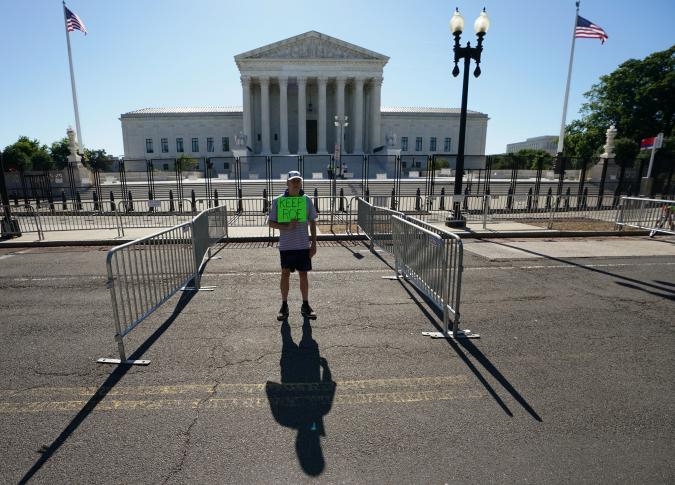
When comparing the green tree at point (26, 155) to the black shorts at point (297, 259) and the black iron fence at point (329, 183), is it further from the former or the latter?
the black shorts at point (297, 259)

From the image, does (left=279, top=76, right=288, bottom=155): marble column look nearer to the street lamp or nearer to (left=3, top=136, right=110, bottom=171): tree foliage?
the street lamp

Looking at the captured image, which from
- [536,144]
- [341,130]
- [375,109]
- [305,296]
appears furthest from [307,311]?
[536,144]

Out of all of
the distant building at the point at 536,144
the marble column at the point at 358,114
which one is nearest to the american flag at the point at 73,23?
the marble column at the point at 358,114

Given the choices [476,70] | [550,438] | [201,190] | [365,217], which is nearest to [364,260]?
[365,217]

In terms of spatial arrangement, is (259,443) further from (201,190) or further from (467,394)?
(201,190)

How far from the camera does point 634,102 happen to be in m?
40.3

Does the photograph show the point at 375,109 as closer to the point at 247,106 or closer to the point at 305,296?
the point at 247,106

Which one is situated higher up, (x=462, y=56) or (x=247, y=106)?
(x=247, y=106)

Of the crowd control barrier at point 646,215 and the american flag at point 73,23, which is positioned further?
the american flag at point 73,23

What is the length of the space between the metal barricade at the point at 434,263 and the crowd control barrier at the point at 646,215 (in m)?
9.82

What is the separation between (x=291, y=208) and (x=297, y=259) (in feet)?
2.39

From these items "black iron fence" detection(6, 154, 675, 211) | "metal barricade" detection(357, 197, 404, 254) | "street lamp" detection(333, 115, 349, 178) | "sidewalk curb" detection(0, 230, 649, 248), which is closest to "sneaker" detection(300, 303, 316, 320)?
"metal barricade" detection(357, 197, 404, 254)

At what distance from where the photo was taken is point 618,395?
3.42 metres

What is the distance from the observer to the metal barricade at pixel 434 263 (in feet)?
15.1
